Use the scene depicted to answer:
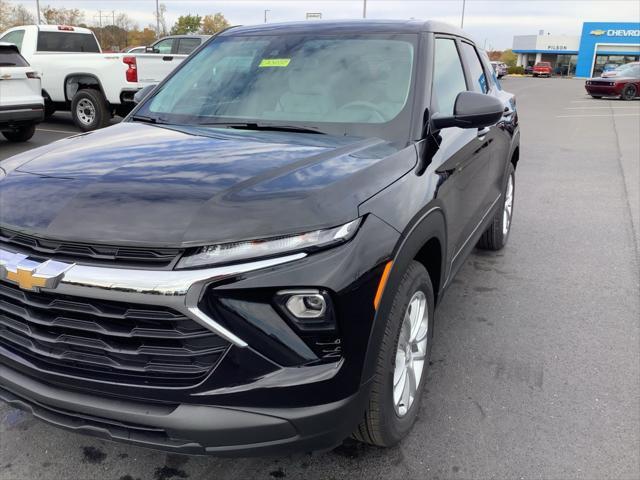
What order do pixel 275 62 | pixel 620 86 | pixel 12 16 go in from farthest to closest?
pixel 12 16 < pixel 620 86 < pixel 275 62

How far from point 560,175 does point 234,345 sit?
322 inches

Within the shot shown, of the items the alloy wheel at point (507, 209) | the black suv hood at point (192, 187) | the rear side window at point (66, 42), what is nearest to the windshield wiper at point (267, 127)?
the black suv hood at point (192, 187)

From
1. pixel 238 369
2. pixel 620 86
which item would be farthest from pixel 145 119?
pixel 620 86

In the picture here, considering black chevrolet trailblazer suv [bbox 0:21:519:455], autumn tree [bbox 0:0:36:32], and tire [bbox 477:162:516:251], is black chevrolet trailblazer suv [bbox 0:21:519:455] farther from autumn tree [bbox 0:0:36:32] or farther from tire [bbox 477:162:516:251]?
autumn tree [bbox 0:0:36:32]

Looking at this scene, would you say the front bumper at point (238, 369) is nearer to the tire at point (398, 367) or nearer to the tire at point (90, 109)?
the tire at point (398, 367)

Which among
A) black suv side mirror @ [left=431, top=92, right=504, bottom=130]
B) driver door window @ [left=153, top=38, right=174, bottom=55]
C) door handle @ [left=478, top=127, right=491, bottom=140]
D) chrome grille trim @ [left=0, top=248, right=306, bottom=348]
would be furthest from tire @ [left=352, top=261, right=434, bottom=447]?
driver door window @ [left=153, top=38, right=174, bottom=55]

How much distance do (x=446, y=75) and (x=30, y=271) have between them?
2.52 metres

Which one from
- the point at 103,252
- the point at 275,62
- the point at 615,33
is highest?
the point at 615,33

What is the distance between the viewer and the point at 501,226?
5.11m

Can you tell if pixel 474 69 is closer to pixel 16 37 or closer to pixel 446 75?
pixel 446 75

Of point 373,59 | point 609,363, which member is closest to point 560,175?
point 609,363

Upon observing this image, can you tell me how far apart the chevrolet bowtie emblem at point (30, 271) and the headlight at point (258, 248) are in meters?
0.41

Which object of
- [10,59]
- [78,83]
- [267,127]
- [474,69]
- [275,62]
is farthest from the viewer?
[78,83]

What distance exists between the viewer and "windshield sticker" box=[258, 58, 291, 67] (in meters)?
3.29
